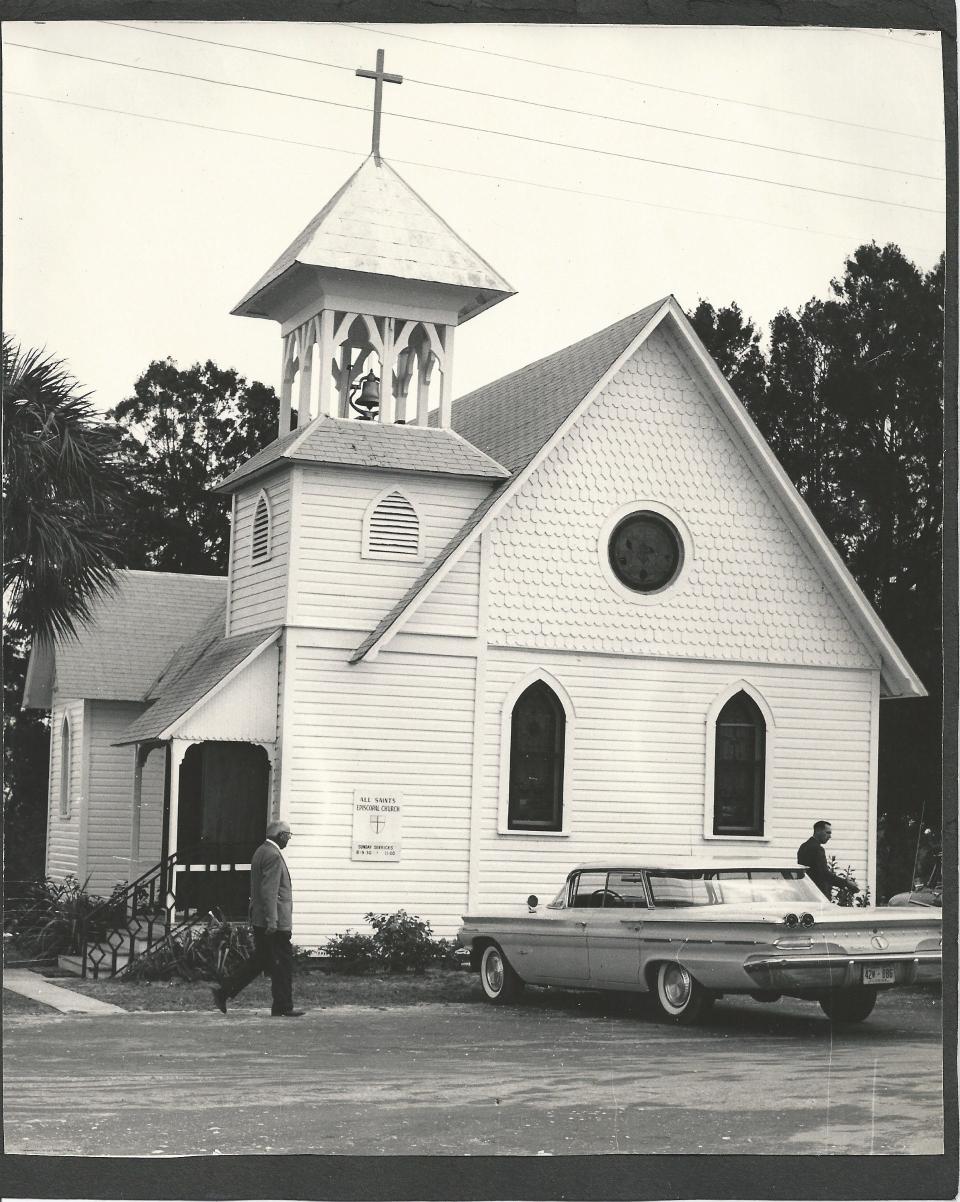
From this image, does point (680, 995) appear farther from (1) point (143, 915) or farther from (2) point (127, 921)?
(2) point (127, 921)

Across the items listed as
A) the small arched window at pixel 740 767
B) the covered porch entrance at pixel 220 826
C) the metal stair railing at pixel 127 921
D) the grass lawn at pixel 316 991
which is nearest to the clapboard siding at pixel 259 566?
the covered porch entrance at pixel 220 826

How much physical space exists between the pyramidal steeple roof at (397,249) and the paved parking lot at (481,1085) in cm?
Answer: 741

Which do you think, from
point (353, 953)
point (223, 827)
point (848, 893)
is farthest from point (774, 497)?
point (223, 827)

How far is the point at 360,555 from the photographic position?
1994cm

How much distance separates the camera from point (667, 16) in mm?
11805

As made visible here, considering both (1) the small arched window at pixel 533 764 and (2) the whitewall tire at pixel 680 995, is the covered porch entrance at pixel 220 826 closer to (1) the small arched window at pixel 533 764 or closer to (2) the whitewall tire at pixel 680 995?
(1) the small arched window at pixel 533 764

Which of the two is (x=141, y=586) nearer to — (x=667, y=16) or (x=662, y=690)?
(x=662, y=690)

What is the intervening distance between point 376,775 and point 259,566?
366 cm

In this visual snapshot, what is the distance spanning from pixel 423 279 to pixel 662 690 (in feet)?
18.1

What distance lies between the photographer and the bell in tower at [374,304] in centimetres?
1920

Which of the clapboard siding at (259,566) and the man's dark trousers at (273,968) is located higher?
the clapboard siding at (259,566)

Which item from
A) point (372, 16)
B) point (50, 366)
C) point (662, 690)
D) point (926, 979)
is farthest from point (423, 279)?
point (926, 979)

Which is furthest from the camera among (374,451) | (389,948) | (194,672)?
(194,672)

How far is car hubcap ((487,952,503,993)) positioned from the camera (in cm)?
1639
